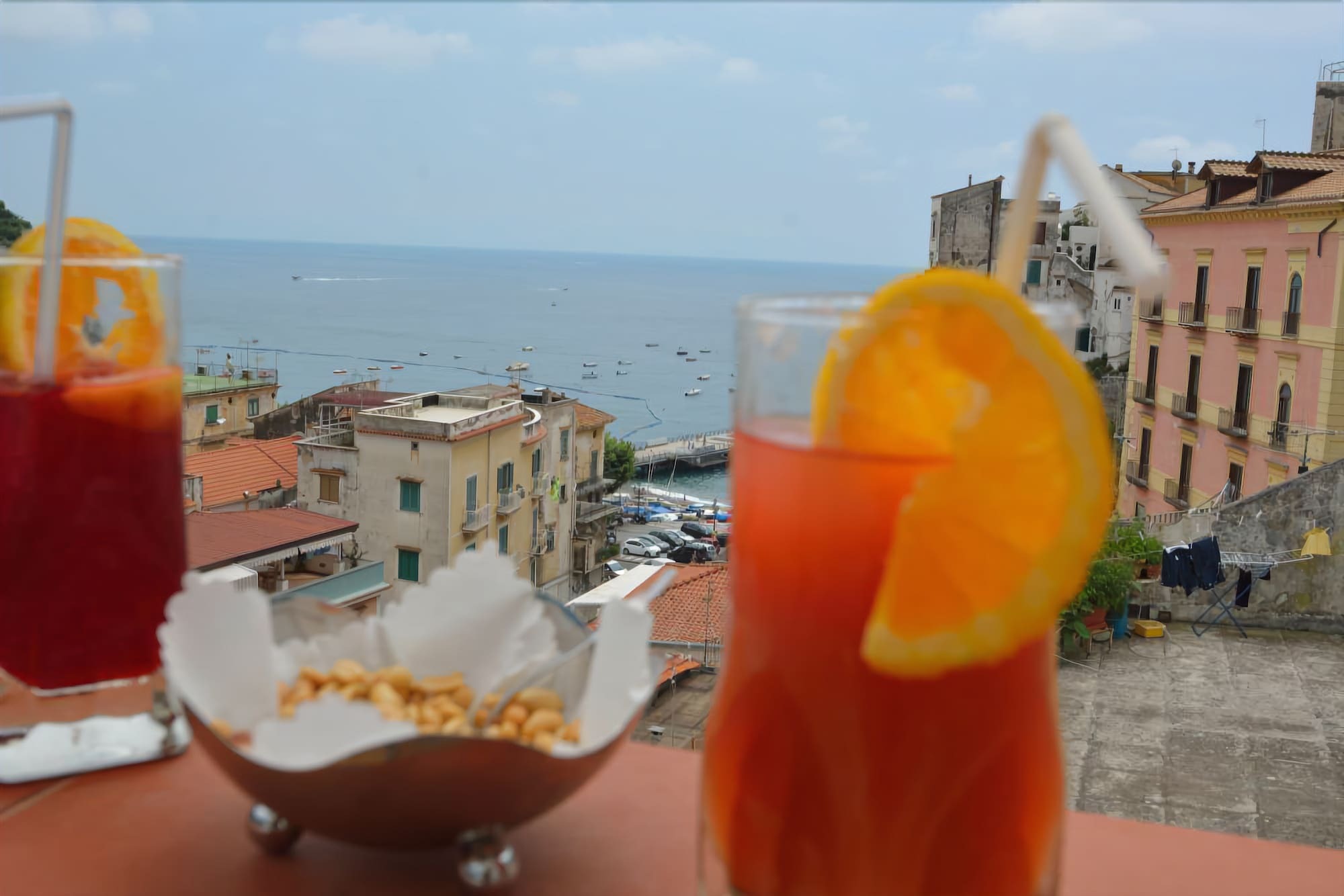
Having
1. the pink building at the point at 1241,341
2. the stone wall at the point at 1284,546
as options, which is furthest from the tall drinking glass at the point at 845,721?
the pink building at the point at 1241,341

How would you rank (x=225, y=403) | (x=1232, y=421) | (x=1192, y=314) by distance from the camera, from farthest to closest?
(x=225, y=403) < (x=1192, y=314) < (x=1232, y=421)

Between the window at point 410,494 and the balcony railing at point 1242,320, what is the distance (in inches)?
333

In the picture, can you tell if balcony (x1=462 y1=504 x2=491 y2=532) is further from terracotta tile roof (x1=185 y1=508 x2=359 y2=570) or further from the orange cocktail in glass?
the orange cocktail in glass

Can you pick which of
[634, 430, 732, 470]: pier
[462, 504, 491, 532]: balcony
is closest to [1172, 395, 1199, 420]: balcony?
[462, 504, 491, 532]: balcony

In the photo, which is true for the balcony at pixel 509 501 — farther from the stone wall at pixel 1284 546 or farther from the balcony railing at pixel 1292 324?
the balcony railing at pixel 1292 324

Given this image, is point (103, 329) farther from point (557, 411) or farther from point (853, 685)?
point (557, 411)

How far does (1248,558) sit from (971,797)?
327 inches

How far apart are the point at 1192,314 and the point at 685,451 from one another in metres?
19.7

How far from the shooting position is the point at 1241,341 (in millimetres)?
12883

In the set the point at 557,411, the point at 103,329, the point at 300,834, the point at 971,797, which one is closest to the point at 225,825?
the point at 300,834

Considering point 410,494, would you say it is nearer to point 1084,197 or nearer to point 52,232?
point 52,232

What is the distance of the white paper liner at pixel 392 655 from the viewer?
0.60 metres

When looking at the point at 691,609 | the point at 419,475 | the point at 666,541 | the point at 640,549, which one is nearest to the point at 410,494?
the point at 419,475

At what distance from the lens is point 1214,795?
18.9 ft
